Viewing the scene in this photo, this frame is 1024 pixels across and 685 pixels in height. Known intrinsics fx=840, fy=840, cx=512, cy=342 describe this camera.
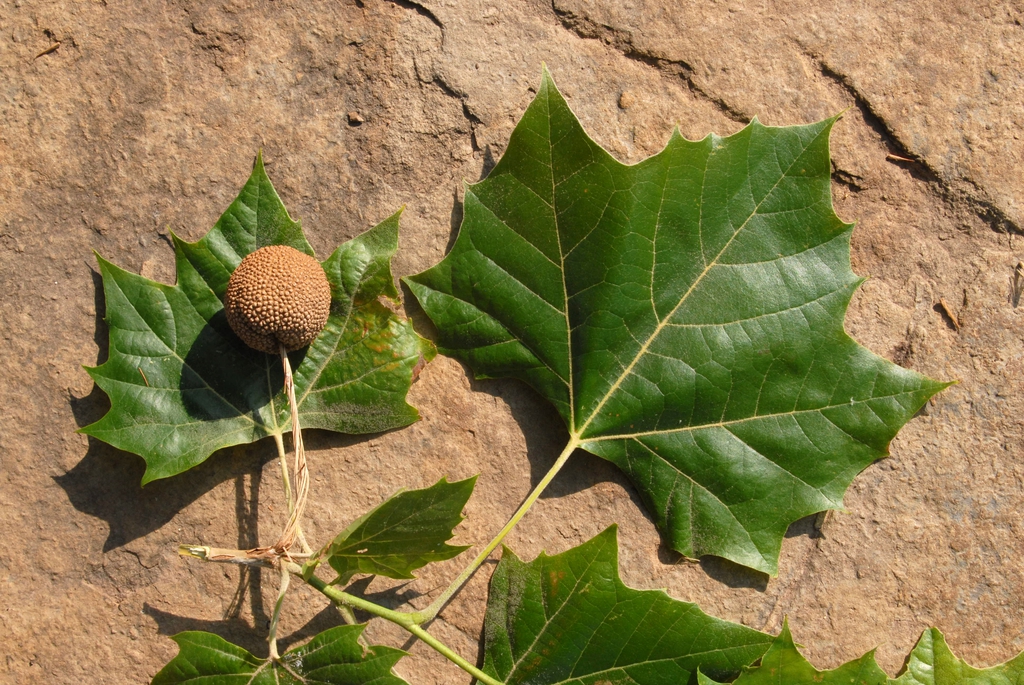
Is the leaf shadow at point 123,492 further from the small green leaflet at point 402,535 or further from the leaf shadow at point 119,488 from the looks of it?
the small green leaflet at point 402,535

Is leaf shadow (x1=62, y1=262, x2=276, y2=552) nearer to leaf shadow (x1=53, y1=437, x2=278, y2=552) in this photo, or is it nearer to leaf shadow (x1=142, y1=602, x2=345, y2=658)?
leaf shadow (x1=53, y1=437, x2=278, y2=552)

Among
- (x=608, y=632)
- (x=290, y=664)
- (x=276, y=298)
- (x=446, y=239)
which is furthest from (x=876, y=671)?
(x=276, y=298)

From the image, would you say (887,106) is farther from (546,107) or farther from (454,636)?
(454,636)

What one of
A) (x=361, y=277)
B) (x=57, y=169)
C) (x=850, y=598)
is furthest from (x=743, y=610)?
(x=57, y=169)

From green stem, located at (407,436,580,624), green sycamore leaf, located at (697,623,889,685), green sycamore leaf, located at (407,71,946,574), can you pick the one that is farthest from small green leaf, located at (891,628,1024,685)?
green stem, located at (407,436,580,624)

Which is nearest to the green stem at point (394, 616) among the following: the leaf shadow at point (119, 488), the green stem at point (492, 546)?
the green stem at point (492, 546)
